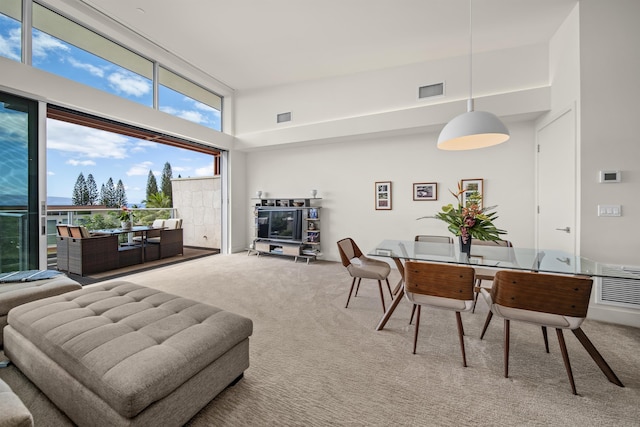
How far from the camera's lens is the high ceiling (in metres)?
3.32

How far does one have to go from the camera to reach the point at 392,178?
505 centimetres

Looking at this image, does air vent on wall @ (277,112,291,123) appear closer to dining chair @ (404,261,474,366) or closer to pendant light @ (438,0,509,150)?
pendant light @ (438,0,509,150)

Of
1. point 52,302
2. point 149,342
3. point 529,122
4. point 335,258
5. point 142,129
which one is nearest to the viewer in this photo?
point 149,342

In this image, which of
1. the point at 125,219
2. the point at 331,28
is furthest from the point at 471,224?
the point at 125,219

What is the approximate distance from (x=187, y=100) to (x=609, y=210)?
6.97m

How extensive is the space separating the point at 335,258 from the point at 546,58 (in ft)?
16.0

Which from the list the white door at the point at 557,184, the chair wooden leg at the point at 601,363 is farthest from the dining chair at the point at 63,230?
the white door at the point at 557,184

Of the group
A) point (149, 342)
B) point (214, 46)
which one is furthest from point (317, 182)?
point (149, 342)

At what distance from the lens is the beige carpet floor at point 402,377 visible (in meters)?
1.49

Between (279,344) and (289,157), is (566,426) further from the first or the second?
(289,157)

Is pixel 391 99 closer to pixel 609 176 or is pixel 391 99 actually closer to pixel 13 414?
pixel 609 176

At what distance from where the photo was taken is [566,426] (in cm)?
143

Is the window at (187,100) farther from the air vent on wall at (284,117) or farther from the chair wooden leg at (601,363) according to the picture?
the chair wooden leg at (601,363)

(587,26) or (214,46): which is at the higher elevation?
(214,46)
